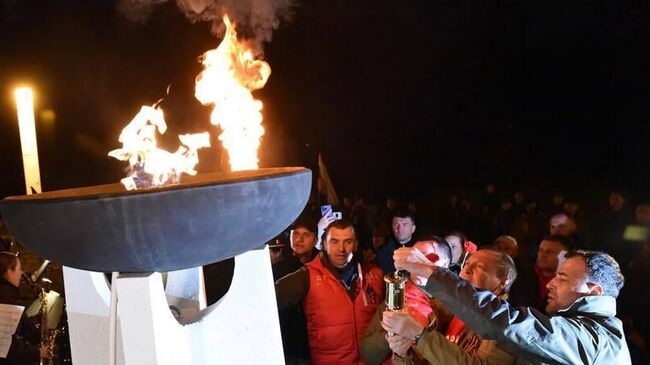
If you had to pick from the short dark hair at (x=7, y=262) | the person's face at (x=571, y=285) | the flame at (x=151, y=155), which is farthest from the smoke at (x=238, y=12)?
the person's face at (x=571, y=285)

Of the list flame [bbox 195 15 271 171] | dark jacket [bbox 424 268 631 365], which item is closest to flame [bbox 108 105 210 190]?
flame [bbox 195 15 271 171]

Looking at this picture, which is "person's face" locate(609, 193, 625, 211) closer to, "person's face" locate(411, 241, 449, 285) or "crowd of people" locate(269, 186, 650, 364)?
"crowd of people" locate(269, 186, 650, 364)

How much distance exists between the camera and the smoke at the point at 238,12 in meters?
4.32

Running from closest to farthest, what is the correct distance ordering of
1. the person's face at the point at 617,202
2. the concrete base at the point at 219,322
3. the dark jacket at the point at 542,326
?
the dark jacket at the point at 542,326, the concrete base at the point at 219,322, the person's face at the point at 617,202

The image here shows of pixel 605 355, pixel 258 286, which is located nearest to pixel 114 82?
pixel 258 286

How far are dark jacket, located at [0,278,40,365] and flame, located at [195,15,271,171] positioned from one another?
6.72 feet

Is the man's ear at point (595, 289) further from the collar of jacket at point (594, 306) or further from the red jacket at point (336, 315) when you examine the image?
the red jacket at point (336, 315)

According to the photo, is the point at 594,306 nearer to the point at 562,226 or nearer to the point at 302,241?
the point at 302,241

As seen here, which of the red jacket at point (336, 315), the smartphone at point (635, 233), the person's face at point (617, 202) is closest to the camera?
the red jacket at point (336, 315)

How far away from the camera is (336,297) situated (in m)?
3.64

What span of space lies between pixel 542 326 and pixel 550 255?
97.7 inches

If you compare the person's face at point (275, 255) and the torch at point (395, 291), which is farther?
the person's face at point (275, 255)

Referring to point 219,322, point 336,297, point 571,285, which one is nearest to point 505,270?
point 571,285

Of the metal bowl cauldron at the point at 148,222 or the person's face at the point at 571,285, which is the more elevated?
the metal bowl cauldron at the point at 148,222
